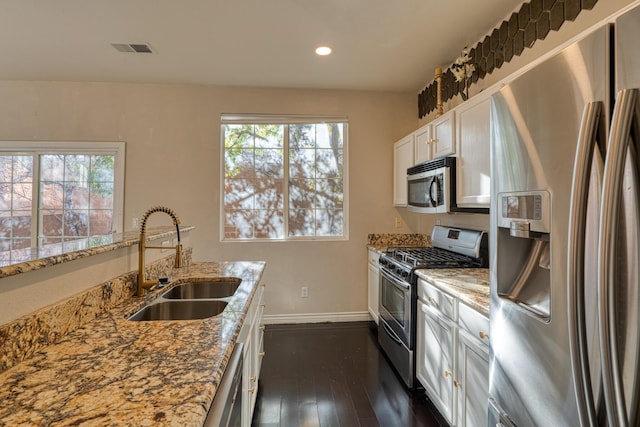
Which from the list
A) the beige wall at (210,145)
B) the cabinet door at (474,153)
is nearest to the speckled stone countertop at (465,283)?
the cabinet door at (474,153)

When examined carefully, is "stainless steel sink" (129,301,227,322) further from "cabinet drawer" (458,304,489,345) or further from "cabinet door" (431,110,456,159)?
"cabinet door" (431,110,456,159)

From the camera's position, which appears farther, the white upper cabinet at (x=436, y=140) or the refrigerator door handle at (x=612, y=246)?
the white upper cabinet at (x=436, y=140)

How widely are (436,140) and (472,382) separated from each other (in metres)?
1.83

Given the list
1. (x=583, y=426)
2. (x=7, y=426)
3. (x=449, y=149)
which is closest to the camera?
(x=7, y=426)

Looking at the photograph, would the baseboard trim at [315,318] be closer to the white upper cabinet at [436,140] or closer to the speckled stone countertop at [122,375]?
the white upper cabinet at [436,140]

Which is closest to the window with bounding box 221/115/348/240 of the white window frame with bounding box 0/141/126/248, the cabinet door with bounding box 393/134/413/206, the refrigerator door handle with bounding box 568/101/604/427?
the cabinet door with bounding box 393/134/413/206

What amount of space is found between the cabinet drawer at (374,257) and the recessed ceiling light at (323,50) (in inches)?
76.8

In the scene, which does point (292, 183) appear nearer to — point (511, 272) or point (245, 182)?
point (245, 182)

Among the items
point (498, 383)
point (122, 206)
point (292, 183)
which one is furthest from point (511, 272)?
point (122, 206)

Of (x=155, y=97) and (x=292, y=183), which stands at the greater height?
(x=155, y=97)

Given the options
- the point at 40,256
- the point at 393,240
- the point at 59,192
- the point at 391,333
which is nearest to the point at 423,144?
the point at 393,240

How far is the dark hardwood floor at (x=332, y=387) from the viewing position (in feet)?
6.67

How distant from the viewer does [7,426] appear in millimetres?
612

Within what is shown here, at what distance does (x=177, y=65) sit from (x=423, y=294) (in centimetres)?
301
